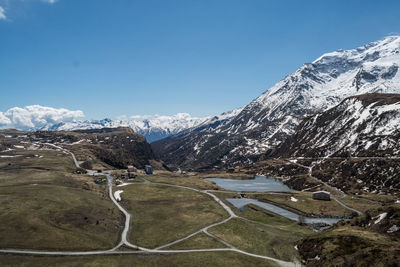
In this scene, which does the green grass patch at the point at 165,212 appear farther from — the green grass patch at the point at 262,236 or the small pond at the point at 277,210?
the small pond at the point at 277,210

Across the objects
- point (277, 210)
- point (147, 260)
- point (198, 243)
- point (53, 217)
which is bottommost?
point (277, 210)

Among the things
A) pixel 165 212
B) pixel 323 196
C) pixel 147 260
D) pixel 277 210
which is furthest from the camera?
pixel 323 196

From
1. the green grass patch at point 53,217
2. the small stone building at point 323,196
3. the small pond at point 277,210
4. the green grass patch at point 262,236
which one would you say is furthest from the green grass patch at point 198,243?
the small stone building at point 323,196

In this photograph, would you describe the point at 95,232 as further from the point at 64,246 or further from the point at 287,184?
the point at 287,184

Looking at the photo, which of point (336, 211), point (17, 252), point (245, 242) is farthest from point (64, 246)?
point (336, 211)

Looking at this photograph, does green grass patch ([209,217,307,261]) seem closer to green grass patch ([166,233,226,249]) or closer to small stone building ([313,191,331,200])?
green grass patch ([166,233,226,249])

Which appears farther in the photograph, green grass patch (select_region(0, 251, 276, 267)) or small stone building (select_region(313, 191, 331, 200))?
small stone building (select_region(313, 191, 331, 200))

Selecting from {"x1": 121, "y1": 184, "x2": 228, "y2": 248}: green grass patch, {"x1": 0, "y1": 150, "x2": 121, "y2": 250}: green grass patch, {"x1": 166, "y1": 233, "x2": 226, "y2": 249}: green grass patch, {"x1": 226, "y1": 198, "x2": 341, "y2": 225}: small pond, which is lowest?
{"x1": 226, "y1": 198, "x2": 341, "y2": 225}: small pond

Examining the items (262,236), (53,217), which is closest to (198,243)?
(262,236)

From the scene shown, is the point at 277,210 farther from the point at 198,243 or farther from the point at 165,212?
the point at 198,243

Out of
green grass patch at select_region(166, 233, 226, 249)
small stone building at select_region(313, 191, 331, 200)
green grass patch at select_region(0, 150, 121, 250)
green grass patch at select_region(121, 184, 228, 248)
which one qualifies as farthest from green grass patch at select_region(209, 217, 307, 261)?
small stone building at select_region(313, 191, 331, 200)

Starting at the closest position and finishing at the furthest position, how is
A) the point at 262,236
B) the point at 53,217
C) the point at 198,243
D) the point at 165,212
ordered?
the point at 198,243 < the point at 53,217 < the point at 262,236 < the point at 165,212
